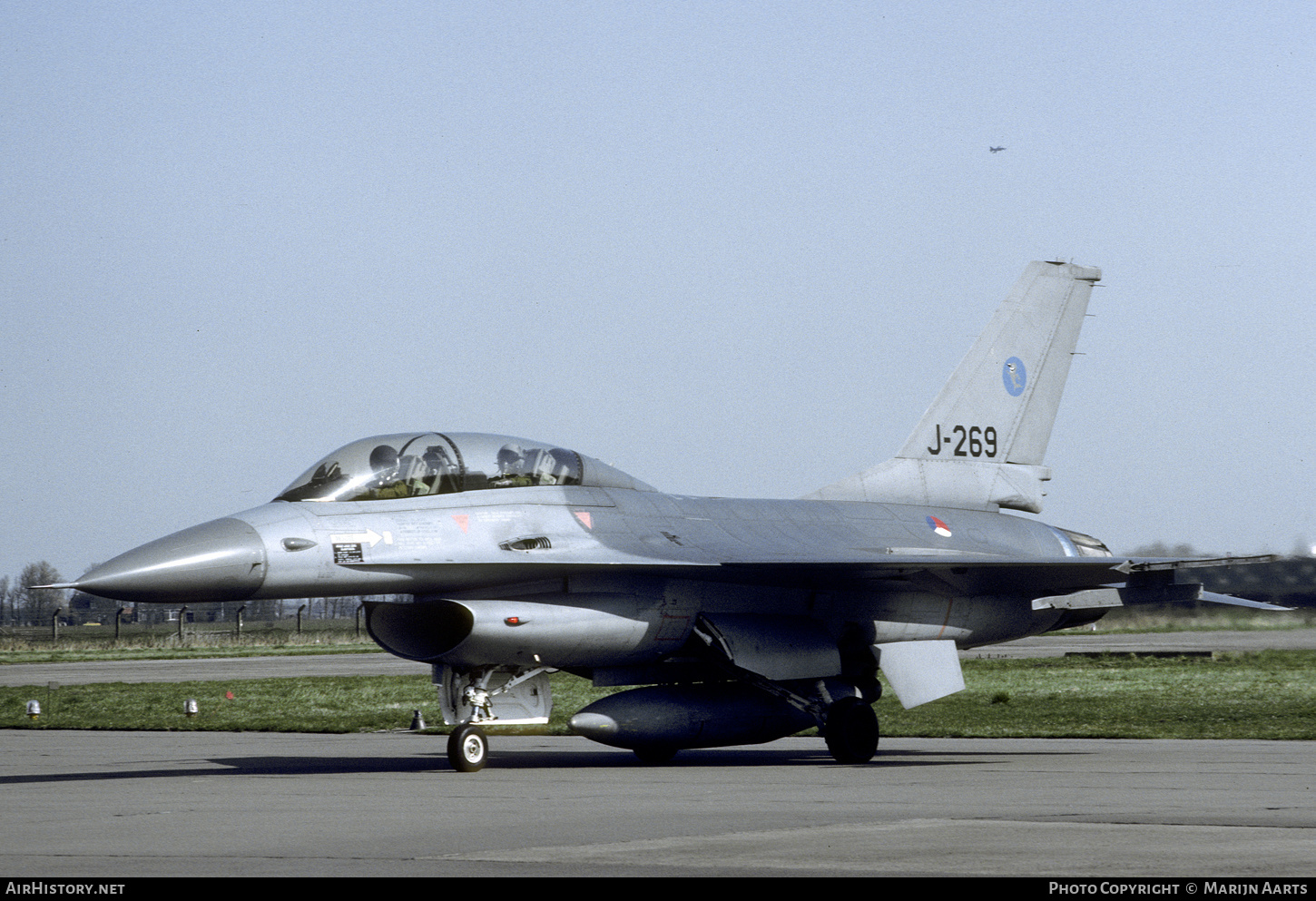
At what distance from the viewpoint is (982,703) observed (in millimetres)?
23578

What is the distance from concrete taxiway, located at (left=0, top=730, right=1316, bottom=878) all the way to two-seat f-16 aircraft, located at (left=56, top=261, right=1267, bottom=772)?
72 cm

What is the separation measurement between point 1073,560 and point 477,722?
6190mm

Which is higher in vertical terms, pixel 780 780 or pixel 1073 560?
pixel 1073 560

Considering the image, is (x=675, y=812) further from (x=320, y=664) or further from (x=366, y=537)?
(x=320, y=664)

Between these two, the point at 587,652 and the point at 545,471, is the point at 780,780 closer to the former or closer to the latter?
the point at 587,652

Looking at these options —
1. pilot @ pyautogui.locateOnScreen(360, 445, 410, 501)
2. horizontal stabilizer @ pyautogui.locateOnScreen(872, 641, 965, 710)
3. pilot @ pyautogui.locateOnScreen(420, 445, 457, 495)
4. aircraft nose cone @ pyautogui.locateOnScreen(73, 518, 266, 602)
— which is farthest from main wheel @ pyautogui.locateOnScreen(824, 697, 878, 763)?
aircraft nose cone @ pyautogui.locateOnScreen(73, 518, 266, 602)

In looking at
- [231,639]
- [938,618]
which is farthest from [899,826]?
[231,639]

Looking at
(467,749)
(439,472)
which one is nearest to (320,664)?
(467,749)

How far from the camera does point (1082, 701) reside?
2311cm

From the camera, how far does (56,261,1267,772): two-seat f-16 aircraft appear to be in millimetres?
12648

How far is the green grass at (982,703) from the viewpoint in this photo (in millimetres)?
19016

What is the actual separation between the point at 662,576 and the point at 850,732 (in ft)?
8.31

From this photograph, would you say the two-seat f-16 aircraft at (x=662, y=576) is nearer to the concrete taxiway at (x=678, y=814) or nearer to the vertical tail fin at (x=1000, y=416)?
the vertical tail fin at (x=1000, y=416)

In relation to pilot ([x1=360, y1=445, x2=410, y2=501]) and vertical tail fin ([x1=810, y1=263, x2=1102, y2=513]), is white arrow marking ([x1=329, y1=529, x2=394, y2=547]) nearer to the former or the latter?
pilot ([x1=360, y1=445, x2=410, y2=501])
